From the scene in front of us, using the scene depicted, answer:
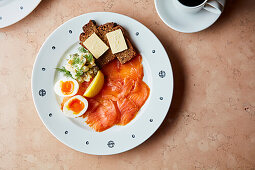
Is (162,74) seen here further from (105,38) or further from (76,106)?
(76,106)

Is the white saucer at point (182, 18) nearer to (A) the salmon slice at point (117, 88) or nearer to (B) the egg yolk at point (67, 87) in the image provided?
(A) the salmon slice at point (117, 88)

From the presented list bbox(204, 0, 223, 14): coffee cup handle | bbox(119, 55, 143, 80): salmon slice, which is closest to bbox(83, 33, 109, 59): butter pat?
bbox(119, 55, 143, 80): salmon slice

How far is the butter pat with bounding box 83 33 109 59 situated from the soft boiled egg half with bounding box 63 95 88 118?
0.97 ft

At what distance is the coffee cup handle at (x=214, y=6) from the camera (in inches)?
53.1

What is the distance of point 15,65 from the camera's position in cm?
169

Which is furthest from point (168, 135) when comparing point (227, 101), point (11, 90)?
point (11, 90)

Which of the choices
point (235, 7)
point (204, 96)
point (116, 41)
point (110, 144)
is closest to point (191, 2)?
point (235, 7)

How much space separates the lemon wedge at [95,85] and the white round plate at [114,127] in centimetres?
22

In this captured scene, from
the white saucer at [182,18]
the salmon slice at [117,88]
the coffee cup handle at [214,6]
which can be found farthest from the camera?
the salmon slice at [117,88]

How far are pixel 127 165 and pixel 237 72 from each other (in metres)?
0.98

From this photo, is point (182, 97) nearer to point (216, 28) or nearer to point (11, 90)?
point (216, 28)

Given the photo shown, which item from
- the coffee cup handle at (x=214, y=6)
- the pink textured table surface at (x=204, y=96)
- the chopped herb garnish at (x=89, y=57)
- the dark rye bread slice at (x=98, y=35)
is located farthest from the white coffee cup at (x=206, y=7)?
the chopped herb garnish at (x=89, y=57)

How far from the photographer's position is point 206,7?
4.53ft

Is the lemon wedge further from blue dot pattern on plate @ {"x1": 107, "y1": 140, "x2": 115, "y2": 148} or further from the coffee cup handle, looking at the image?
the coffee cup handle
